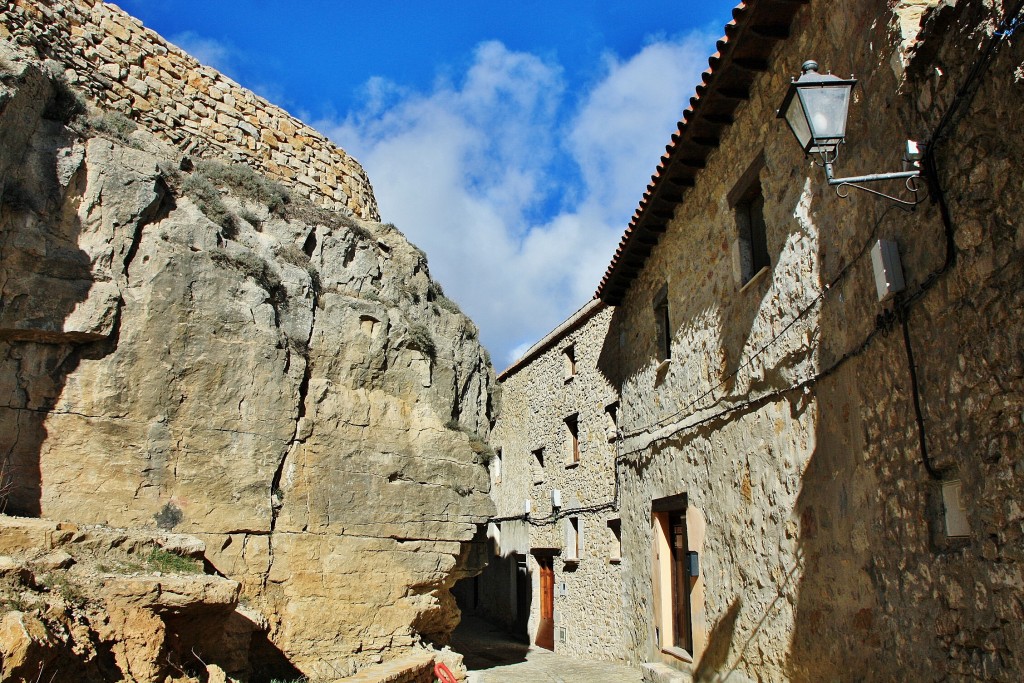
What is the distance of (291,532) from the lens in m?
7.43

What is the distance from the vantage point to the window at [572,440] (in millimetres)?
15828

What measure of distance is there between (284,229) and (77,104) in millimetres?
2516

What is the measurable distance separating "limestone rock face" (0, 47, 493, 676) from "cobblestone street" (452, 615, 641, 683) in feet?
8.13

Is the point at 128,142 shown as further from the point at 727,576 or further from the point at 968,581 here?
the point at 968,581

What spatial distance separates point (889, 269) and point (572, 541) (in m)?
11.9

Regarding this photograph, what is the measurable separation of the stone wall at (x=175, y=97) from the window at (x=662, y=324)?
4.89 meters

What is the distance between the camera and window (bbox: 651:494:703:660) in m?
8.57

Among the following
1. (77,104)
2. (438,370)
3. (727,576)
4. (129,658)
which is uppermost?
(77,104)

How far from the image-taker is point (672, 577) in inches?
361

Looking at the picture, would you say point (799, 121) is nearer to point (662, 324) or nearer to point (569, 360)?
point (662, 324)

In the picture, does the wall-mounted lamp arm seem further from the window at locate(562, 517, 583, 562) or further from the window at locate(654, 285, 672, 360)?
the window at locate(562, 517, 583, 562)

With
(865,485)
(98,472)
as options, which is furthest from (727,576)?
(98,472)

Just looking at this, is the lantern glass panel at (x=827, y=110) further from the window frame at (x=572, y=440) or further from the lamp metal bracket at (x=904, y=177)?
the window frame at (x=572, y=440)

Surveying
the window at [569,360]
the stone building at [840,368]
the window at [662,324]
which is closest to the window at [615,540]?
the stone building at [840,368]
